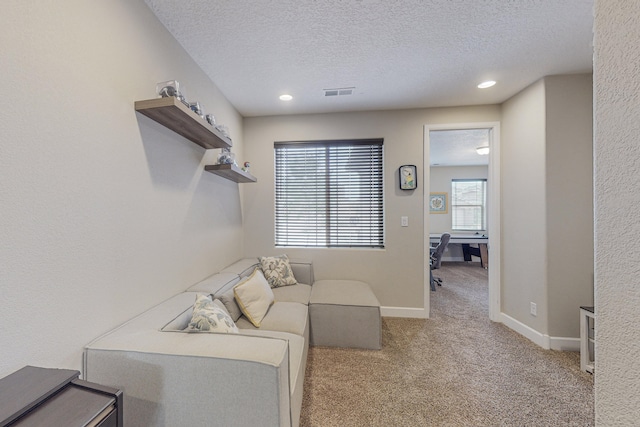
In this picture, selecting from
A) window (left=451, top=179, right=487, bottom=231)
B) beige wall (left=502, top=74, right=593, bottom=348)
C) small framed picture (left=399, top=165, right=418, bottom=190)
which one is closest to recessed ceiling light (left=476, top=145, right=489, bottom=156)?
window (left=451, top=179, right=487, bottom=231)

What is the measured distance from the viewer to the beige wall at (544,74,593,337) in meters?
2.13

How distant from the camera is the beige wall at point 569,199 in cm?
213

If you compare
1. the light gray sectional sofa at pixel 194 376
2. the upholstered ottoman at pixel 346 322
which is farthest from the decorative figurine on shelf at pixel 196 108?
the upholstered ottoman at pixel 346 322

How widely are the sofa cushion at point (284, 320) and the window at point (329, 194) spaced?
1188 millimetres

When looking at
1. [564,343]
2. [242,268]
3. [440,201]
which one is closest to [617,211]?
[242,268]

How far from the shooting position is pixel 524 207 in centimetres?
243

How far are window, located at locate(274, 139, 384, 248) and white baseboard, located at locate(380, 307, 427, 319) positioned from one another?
2.61 feet

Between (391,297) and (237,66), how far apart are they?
299 cm

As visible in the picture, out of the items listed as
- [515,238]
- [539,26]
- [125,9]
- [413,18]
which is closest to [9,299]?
[125,9]

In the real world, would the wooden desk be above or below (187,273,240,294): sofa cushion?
below

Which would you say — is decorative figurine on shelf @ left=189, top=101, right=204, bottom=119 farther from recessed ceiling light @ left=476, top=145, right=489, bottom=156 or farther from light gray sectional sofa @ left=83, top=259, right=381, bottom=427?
recessed ceiling light @ left=476, top=145, right=489, bottom=156

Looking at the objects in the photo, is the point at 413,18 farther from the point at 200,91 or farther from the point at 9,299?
the point at 9,299

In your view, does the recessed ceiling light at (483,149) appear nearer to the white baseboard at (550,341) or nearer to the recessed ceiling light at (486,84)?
the recessed ceiling light at (486,84)

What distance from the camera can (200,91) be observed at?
2.05m
